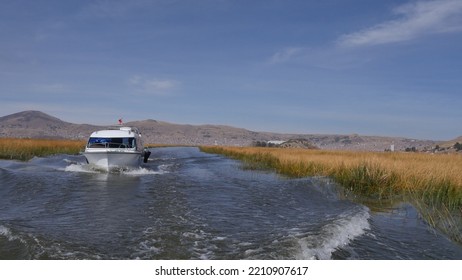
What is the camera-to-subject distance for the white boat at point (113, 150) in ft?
74.3

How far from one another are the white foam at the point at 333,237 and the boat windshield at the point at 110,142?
16.3 metres

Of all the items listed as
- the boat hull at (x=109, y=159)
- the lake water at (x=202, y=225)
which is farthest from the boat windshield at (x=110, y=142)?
the lake water at (x=202, y=225)

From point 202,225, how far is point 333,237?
3.14m

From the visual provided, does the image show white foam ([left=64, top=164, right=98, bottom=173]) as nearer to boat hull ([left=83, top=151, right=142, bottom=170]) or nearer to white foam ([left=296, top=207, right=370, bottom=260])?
boat hull ([left=83, top=151, right=142, bottom=170])

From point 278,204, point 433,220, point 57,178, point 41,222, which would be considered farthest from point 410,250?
point 57,178

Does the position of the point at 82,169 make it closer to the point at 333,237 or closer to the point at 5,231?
the point at 5,231

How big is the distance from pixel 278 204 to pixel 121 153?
12193mm

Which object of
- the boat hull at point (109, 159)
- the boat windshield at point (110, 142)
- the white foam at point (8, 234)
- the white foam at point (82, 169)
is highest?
the boat windshield at point (110, 142)

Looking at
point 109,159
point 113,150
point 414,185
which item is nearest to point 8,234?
point 414,185

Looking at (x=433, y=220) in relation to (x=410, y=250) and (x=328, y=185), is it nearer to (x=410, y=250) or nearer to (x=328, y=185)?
(x=410, y=250)

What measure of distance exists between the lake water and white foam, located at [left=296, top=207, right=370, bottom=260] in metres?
0.02

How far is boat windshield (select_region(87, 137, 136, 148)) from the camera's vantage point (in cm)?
2462

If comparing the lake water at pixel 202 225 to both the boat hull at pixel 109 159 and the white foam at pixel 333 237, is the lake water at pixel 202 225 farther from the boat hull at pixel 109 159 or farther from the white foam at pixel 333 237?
the boat hull at pixel 109 159

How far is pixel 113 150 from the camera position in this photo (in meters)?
23.1
